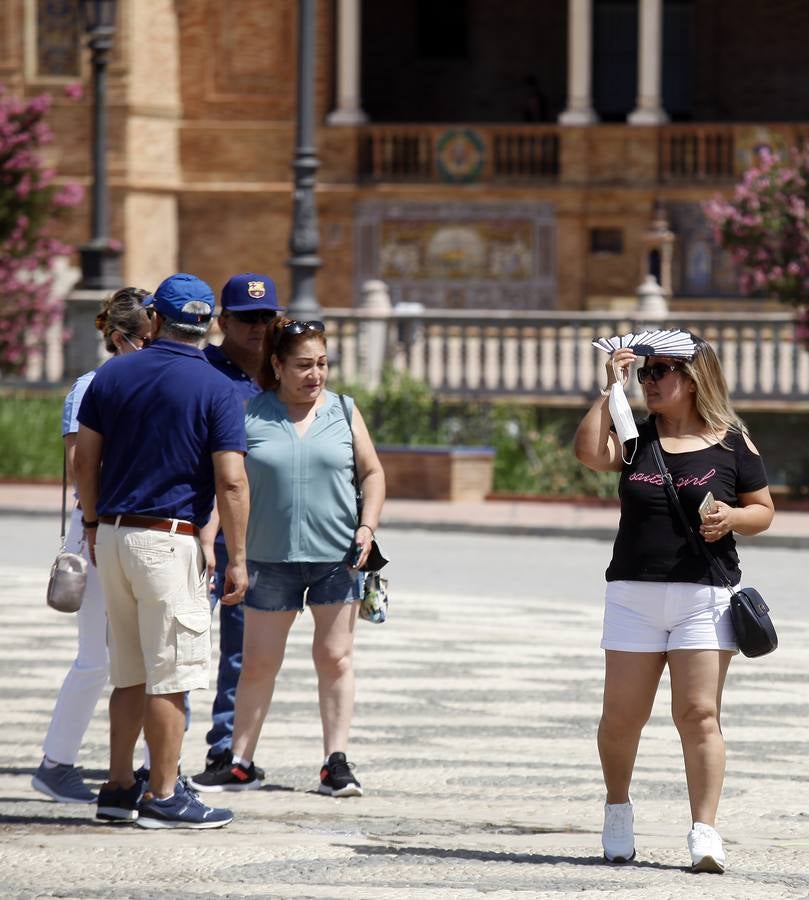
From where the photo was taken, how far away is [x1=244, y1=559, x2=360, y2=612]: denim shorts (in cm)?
839

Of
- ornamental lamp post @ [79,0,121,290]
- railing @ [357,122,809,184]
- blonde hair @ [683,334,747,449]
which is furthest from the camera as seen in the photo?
railing @ [357,122,809,184]

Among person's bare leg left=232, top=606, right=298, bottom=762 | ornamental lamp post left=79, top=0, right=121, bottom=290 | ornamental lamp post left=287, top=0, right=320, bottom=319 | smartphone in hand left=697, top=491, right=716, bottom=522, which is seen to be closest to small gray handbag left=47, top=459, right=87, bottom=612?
person's bare leg left=232, top=606, right=298, bottom=762

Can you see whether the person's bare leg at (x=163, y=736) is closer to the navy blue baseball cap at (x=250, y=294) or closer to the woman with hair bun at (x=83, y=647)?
the woman with hair bun at (x=83, y=647)

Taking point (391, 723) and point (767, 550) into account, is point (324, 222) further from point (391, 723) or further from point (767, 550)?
point (391, 723)

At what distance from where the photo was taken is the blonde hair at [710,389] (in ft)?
23.2

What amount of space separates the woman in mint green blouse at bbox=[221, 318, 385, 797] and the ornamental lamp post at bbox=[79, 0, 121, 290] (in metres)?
→ 16.7

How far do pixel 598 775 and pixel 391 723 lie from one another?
4.73ft

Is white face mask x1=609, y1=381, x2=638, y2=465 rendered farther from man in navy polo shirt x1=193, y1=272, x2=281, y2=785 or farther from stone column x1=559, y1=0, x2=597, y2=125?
stone column x1=559, y1=0, x2=597, y2=125

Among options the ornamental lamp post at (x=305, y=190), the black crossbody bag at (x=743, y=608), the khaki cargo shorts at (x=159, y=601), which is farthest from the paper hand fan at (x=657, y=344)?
the ornamental lamp post at (x=305, y=190)

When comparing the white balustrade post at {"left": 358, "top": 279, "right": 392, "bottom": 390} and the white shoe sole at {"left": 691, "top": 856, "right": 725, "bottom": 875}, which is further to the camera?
the white balustrade post at {"left": 358, "top": 279, "right": 392, "bottom": 390}

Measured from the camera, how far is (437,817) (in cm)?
784

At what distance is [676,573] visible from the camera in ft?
22.8

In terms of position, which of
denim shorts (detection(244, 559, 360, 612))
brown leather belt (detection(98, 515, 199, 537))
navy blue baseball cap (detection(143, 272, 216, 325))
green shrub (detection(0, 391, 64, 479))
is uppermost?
navy blue baseball cap (detection(143, 272, 216, 325))

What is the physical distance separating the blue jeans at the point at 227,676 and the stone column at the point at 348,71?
1148 inches
